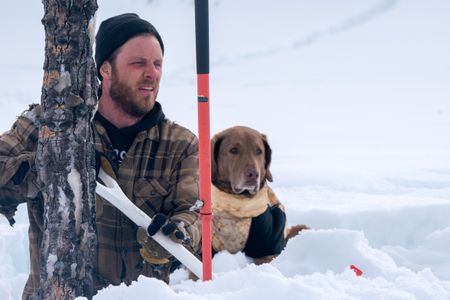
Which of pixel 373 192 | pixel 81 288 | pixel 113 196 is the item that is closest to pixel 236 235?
pixel 113 196

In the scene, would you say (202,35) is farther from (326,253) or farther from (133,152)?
(326,253)

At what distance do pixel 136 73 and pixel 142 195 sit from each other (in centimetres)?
81

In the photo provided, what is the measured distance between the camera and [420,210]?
8.74m

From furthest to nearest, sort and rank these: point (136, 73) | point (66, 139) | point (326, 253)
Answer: point (326, 253)
point (136, 73)
point (66, 139)

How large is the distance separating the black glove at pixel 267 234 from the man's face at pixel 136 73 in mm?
2239

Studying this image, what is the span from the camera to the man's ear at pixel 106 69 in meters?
3.63

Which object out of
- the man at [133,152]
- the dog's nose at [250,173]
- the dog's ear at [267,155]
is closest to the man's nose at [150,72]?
the man at [133,152]

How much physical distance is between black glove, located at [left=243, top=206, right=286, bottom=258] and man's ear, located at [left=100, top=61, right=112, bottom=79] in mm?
2405

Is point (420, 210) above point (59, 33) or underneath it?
underneath

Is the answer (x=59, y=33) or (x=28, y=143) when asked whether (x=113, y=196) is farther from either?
(x=59, y=33)

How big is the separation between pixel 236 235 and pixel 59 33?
3344 mm

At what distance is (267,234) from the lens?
18.0ft

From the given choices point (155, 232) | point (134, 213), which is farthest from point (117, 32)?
point (155, 232)

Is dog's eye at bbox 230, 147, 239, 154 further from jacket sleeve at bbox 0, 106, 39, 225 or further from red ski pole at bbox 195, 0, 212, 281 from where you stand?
jacket sleeve at bbox 0, 106, 39, 225
